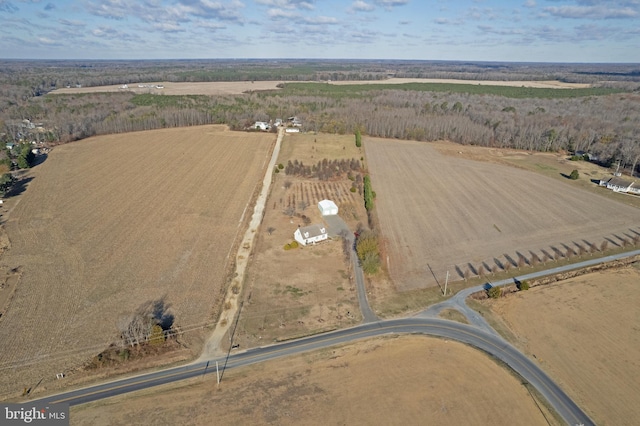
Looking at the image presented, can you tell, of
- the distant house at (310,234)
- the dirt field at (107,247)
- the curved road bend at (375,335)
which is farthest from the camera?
the distant house at (310,234)

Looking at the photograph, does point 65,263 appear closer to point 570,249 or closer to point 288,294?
point 288,294

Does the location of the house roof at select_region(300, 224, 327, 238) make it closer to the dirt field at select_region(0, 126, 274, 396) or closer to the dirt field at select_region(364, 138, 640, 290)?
the dirt field at select_region(364, 138, 640, 290)

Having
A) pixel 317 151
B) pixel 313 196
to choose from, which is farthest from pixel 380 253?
pixel 317 151

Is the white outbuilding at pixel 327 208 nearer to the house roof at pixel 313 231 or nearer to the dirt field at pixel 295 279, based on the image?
the dirt field at pixel 295 279

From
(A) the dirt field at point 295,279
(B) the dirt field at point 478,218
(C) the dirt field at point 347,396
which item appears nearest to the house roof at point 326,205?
(A) the dirt field at point 295,279

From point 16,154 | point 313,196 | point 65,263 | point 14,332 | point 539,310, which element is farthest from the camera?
point 16,154

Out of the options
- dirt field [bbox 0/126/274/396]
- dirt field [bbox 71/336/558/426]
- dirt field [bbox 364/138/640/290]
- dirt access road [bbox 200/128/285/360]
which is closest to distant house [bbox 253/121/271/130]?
dirt field [bbox 0/126/274/396]
